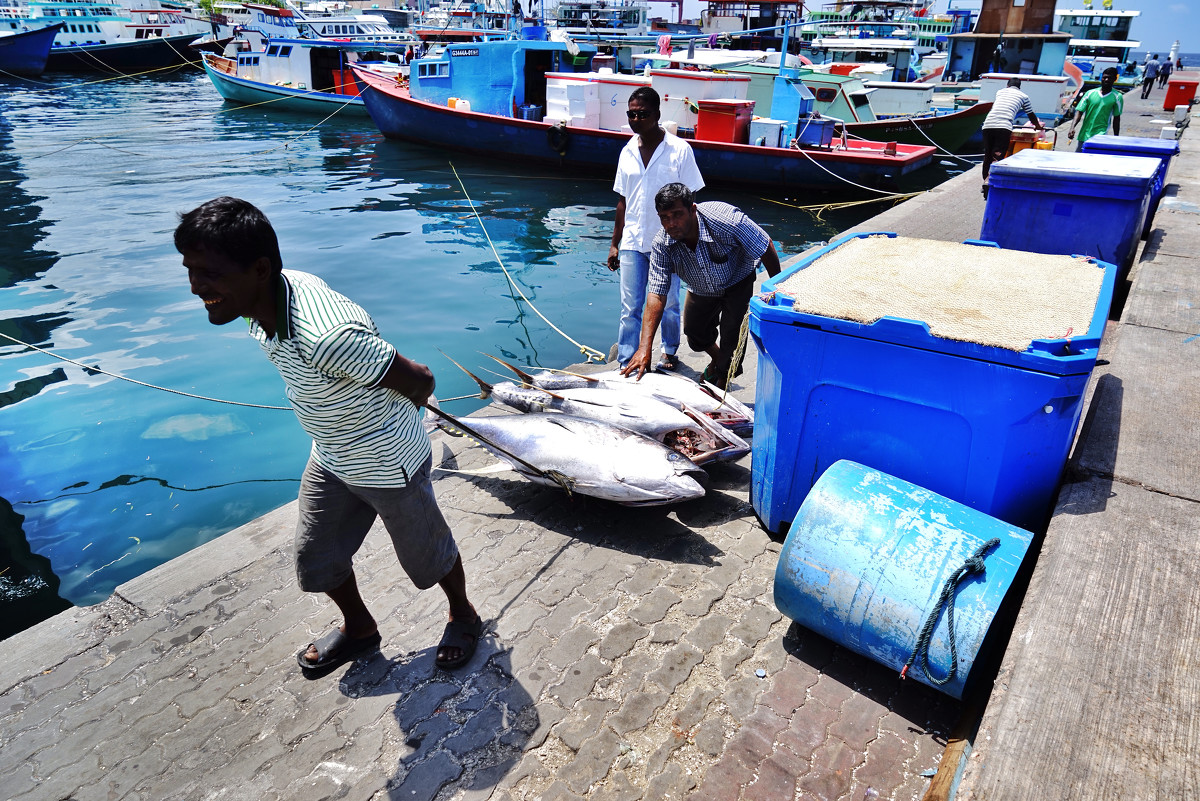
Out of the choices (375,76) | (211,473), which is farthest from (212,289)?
(375,76)

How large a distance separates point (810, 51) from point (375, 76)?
23.5 metres

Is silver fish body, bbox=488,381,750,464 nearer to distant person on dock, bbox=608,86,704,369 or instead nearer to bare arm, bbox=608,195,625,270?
distant person on dock, bbox=608,86,704,369

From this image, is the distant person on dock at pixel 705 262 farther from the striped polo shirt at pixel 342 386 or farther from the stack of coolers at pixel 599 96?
the stack of coolers at pixel 599 96

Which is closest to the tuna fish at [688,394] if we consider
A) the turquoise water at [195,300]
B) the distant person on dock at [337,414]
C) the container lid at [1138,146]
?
the distant person on dock at [337,414]

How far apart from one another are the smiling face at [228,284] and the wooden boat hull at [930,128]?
20032 mm

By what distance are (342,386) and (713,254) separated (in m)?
2.81

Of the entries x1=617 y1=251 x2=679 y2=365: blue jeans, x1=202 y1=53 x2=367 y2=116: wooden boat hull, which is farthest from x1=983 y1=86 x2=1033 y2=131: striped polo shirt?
→ x1=202 y1=53 x2=367 y2=116: wooden boat hull

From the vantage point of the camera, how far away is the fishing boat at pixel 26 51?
33688mm

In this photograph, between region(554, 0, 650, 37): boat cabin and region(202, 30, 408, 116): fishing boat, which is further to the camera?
region(554, 0, 650, 37): boat cabin

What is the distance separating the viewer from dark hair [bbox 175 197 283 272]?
2.04 metres

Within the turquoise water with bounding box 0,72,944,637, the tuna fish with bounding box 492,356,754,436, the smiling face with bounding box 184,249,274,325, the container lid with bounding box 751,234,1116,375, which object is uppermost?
the smiling face with bounding box 184,249,274,325

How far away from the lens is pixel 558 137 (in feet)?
53.9

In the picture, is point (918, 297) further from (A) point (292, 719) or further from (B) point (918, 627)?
(A) point (292, 719)

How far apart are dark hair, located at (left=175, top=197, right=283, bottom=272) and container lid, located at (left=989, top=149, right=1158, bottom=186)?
216 inches
